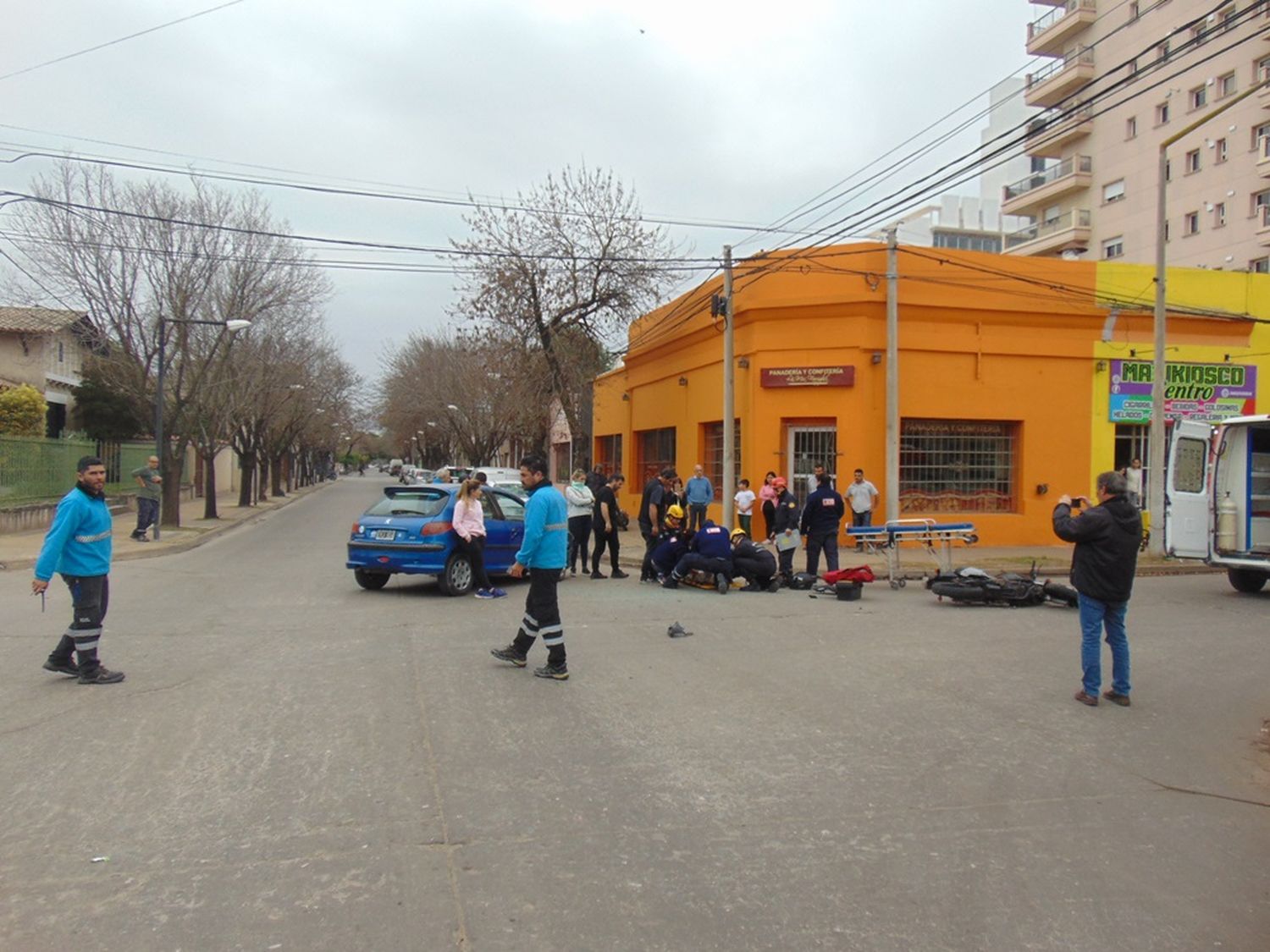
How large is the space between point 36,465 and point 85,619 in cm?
1931

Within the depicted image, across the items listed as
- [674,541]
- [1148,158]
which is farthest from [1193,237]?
[674,541]

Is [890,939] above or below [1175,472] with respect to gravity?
below

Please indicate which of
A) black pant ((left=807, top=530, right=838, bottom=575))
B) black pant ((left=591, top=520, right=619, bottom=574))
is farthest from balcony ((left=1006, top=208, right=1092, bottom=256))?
black pant ((left=591, top=520, right=619, bottom=574))

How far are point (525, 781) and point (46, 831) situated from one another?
2229 mm

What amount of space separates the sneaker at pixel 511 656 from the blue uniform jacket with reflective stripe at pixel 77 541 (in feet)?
10.1

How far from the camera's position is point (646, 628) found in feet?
34.9

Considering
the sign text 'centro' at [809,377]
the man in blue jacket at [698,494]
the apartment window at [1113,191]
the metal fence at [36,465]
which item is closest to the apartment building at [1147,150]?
the apartment window at [1113,191]

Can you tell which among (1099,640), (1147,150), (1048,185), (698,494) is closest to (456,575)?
(698,494)

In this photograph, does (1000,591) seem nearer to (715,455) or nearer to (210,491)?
(715,455)

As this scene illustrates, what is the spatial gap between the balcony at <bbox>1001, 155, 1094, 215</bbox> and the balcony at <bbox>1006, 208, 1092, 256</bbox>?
0.96 meters

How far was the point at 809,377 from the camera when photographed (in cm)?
2014

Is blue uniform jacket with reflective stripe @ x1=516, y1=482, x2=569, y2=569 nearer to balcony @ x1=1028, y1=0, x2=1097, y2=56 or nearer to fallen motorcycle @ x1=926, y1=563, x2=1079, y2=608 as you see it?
fallen motorcycle @ x1=926, y1=563, x2=1079, y2=608

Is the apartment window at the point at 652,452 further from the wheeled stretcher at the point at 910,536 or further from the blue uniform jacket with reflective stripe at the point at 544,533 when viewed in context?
the blue uniform jacket with reflective stripe at the point at 544,533

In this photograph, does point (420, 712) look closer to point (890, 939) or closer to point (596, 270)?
point (890, 939)
